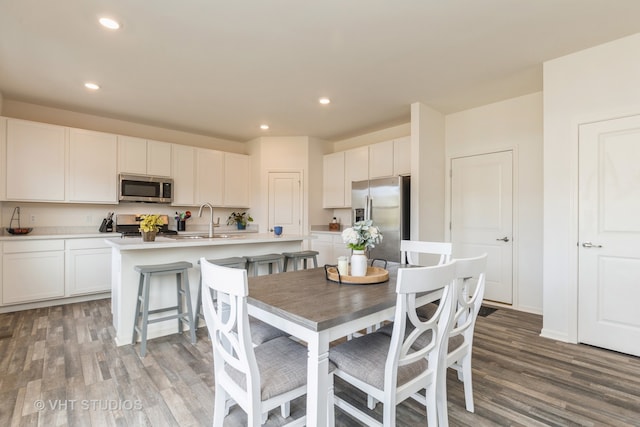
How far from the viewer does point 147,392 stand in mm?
2010

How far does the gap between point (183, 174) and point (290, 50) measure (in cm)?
317

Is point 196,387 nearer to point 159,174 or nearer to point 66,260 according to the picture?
point 66,260

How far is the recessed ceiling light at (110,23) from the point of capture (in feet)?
7.53

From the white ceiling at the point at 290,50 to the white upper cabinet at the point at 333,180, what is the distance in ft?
4.49

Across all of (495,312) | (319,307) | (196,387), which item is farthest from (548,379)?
(196,387)

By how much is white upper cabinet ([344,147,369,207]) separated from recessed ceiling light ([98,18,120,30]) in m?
3.57

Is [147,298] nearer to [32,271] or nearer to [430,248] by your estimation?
[32,271]

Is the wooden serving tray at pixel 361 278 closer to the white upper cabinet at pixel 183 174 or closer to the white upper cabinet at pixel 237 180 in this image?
the white upper cabinet at pixel 183 174

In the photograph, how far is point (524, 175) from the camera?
12.3 feet

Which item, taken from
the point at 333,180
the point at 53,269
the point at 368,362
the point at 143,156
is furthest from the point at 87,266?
the point at 368,362

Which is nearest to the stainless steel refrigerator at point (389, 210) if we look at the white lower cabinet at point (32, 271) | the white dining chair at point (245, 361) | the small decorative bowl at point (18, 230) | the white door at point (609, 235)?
the white door at point (609, 235)

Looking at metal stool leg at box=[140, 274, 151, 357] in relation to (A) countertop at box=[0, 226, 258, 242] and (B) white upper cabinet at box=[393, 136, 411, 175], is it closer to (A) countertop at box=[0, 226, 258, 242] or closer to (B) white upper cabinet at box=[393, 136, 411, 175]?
(A) countertop at box=[0, 226, 258, 242]

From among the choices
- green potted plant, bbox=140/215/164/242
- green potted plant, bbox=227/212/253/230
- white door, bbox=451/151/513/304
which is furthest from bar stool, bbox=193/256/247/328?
white door, bbox=451/151/513/304

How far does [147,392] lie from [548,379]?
9.05ft
